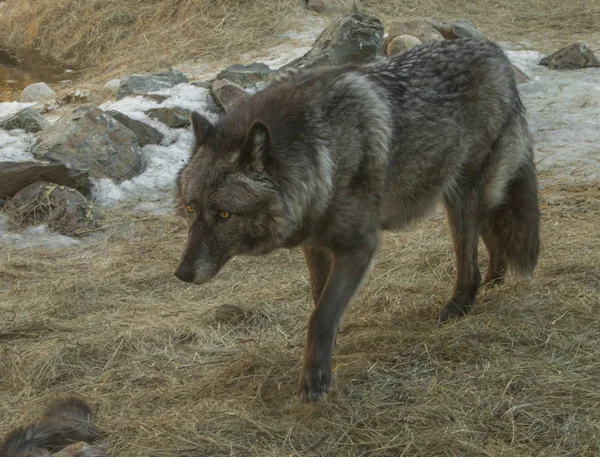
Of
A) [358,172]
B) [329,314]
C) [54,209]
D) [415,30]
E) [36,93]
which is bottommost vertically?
[36,93]

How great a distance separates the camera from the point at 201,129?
189 inches

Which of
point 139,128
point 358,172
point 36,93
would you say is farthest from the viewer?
point 36,93

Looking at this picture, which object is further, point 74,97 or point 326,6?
point 326,6

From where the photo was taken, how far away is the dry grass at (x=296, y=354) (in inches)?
164

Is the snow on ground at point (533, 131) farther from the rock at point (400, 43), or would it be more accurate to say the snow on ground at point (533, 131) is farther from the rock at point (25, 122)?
the rock at point (400, 43)

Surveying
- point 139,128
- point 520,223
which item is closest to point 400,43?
point 139,128

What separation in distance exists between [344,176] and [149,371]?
1.85m

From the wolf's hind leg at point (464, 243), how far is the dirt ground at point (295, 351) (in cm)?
15

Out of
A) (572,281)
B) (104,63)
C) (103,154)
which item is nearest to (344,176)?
(572,281)

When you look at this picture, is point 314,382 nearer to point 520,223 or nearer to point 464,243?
point 464,243

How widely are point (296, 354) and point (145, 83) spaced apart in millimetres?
7283

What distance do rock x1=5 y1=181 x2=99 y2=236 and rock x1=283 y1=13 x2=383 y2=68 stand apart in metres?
Answer: 4.13

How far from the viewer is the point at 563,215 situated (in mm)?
7766

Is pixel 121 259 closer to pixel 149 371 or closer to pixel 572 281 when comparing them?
pixel 149 371
